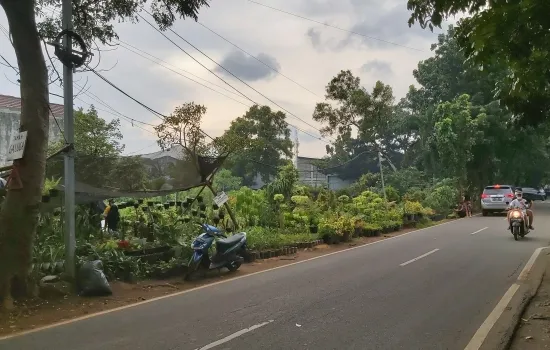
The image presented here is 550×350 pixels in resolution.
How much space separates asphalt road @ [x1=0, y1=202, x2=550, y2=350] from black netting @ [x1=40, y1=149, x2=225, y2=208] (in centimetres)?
319

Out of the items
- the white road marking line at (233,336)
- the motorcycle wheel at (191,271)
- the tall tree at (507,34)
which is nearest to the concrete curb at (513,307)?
the white road marking line at (233,336)

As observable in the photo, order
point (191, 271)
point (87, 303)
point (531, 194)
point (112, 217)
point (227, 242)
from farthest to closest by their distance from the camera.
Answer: point (531, 194), point (112, 217), point (227, 242), point (191, 271), point (87, 303)

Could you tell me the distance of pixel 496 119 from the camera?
37.1m

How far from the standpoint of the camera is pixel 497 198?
31328 mm

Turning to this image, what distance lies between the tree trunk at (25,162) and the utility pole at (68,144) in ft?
2.44

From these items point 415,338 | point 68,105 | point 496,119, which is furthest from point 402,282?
point 496,119

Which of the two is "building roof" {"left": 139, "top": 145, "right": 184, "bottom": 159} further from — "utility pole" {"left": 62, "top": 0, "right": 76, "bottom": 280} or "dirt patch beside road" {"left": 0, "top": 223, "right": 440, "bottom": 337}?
"dirt patch beside road" {"left": 0, "top": 223, "right": 440, "bottom": 337}

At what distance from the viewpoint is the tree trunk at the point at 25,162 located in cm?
841

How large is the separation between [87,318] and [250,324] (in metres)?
2.54

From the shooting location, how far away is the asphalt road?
6.33 metres

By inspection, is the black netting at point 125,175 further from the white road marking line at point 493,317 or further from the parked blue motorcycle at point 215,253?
the white road marking line at point 493,317

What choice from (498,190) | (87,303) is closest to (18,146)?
(87,303)

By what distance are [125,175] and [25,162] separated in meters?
3.22

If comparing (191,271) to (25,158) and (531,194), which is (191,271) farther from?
(531,194)
